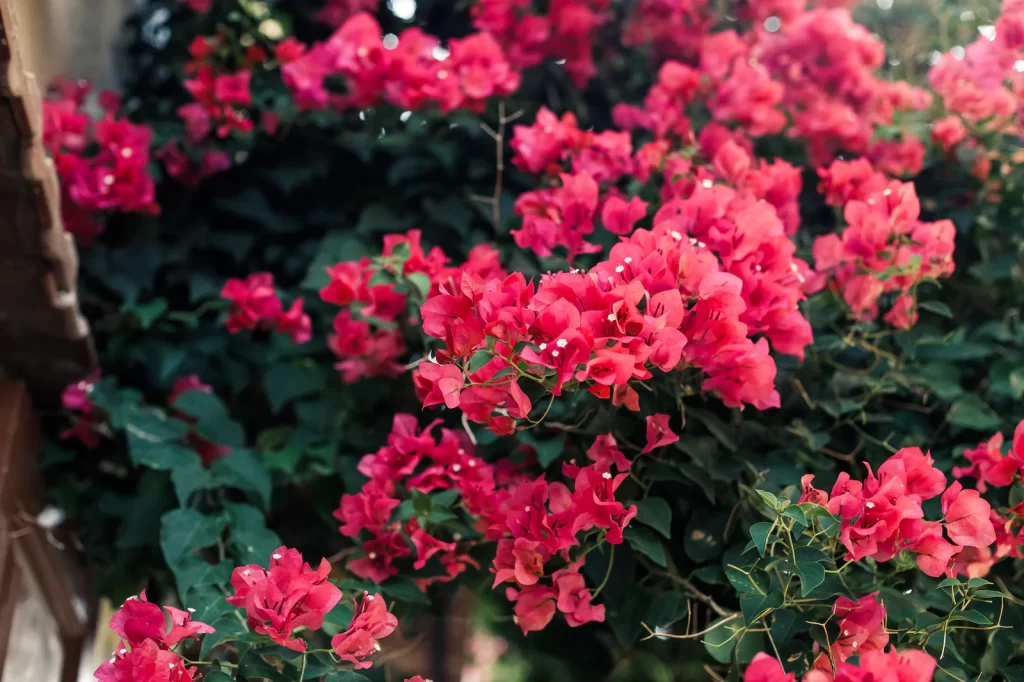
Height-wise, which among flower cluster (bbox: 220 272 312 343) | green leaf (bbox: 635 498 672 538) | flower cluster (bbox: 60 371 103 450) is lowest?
flower cluster (bbox: 60 371 103 450)

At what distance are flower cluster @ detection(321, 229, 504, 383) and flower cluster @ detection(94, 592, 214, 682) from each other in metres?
0.41

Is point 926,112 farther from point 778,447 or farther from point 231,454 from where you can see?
point 231,454

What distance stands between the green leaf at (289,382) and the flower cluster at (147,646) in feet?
1.63

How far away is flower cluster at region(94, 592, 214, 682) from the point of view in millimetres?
710

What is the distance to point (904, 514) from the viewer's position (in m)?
0.69

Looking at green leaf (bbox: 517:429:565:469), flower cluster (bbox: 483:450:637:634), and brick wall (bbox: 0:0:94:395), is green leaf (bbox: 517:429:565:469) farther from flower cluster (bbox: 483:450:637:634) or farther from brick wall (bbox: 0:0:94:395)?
brick wall (bbox: 0:0:94:395)

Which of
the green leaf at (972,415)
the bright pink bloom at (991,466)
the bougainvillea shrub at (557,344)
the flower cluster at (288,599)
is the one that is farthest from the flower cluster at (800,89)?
the flower cluster at (288,599)

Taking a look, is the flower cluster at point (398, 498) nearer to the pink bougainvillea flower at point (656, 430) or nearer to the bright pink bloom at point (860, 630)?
the pink bougainvillea flower at point (656, 430)

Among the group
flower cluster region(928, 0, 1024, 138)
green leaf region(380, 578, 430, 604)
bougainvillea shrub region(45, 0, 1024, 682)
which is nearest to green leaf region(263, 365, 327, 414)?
bougainvillea shrub region(45, 0, 1024, 682)

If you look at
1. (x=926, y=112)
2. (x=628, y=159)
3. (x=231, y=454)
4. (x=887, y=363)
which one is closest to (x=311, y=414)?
(x=231, y=454)

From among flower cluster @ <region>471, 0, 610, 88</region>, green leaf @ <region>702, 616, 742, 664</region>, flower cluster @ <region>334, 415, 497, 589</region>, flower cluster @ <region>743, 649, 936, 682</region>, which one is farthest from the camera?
flower cluster @ <region>471, 0, 610, 88</region>

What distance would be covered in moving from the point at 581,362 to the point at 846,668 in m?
0.29

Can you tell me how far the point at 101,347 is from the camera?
4.58ft

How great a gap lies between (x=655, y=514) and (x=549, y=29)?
101cm
